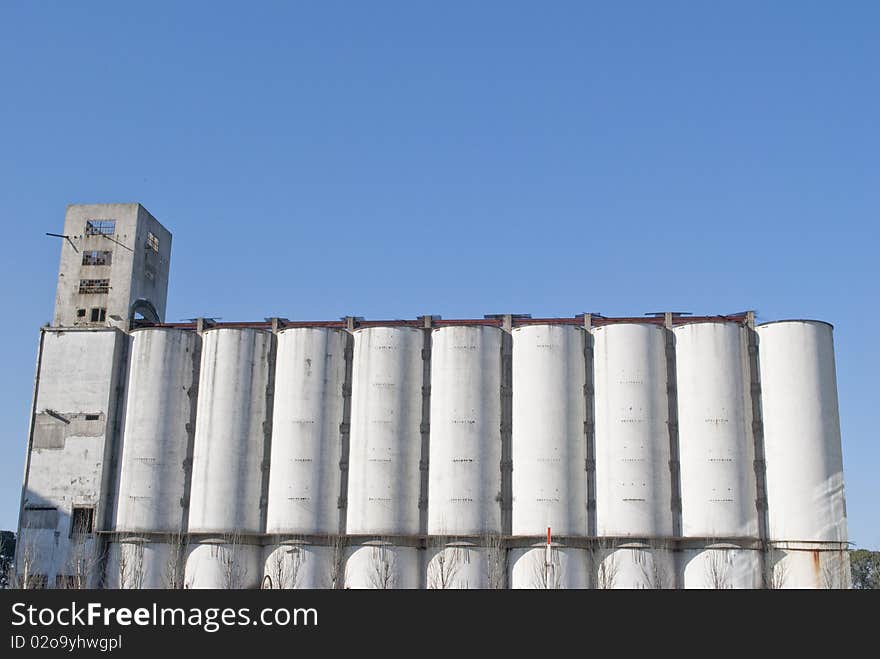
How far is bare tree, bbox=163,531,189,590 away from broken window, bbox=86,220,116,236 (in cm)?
2232

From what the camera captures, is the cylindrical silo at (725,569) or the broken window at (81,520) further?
the broken window at (81,520)

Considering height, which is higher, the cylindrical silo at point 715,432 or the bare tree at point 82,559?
the cylindrical silo at point 715,432

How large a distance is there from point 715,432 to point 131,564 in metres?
35.6

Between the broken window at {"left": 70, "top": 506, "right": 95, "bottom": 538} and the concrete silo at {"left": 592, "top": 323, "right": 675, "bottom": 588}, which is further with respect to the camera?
the broken window at {"left": 70, "top": 506, "right": 95, "bottom": 538}

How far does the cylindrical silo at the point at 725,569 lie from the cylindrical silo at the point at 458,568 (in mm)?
11751

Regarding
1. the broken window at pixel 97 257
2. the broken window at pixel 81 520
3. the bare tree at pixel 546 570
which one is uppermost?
the broken window at pixel 97 257

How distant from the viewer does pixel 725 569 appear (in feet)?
192

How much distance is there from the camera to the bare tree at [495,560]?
59.4 metres

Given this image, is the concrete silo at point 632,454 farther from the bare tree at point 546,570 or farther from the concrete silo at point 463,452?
the concrete silo at point 463,452

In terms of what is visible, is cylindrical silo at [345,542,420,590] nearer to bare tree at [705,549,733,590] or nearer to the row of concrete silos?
the row of concrete silos

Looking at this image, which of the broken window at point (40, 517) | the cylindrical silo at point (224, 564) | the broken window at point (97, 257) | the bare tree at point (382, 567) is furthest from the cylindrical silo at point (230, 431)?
the broken window at point (97, 257)

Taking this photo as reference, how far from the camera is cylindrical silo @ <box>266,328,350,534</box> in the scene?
2436 inches

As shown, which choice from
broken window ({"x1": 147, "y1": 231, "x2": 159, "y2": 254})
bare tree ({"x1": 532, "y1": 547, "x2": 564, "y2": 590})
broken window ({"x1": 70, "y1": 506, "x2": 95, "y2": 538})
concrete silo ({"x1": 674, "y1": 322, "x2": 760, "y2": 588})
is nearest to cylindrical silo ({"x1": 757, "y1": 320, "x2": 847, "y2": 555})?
concrete silo ({"x1": 674, "y1": 322, "x2": 760, "y2": 588})

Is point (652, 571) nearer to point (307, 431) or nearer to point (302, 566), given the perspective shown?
point (302, 566)
